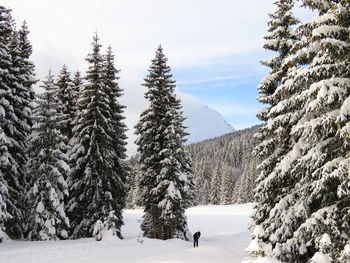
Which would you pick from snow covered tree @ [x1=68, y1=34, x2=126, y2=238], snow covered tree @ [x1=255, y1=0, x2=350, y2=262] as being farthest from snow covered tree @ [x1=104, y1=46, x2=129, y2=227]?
snow covered tree @ [x1=255, y1=0, x2=350, y2=262]

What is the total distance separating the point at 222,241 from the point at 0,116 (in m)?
29.1

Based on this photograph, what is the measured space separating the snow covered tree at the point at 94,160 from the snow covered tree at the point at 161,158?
234 centimetres

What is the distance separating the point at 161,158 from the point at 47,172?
351 inches

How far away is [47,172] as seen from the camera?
1056 inches

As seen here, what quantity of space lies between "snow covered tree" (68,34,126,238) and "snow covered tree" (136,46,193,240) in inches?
92.0

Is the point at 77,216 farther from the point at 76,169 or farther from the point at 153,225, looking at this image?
the point at 153,225

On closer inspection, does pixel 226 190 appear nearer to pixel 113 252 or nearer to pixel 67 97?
pixel 67 97

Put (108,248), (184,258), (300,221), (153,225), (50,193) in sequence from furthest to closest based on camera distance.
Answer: (153,225) < (50,193) < (108,248) < (184,258) < (300,221)

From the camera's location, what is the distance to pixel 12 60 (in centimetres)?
2972

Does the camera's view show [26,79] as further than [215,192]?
No

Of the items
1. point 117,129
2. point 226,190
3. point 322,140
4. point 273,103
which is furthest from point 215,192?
point 322,140

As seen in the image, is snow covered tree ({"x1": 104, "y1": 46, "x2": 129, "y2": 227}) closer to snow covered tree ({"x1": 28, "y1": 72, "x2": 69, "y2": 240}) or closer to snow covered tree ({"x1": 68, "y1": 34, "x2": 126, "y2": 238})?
snow covered tree ({"x1": 68, "y1": 34, "x2": 126, "y2": 238})

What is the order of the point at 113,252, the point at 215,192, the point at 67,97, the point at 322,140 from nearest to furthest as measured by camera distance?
1. the point at 322,140
2. the point at 113,252
3. the point at 67,97
4. the point at 215,192

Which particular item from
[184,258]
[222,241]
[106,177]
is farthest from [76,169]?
[222,241]
